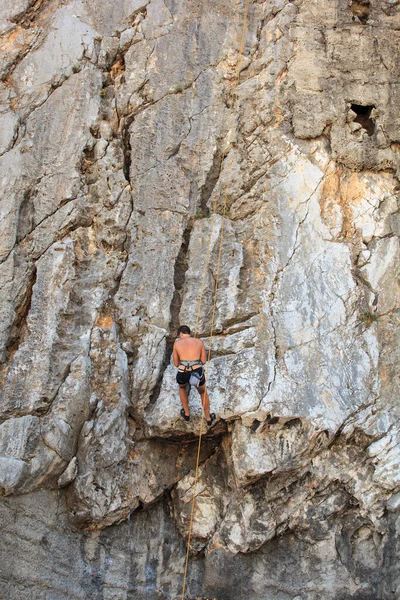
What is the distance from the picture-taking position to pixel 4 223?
934 cm

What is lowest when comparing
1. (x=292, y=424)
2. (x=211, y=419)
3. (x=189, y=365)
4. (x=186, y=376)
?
(x=292, y=424)

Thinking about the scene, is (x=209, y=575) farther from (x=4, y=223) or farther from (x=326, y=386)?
(x=4, y=223)

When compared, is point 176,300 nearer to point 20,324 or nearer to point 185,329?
point 185,329

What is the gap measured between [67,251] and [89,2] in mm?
4274

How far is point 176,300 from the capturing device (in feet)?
29.8

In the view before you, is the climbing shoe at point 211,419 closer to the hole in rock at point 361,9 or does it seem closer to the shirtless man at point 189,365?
the shirtless man at point 189,365

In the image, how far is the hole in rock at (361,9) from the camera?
1034 centimetres

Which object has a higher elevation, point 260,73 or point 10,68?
point 10,68

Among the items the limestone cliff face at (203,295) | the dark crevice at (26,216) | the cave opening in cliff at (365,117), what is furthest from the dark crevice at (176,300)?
the cave opening in cliff at (365,117)

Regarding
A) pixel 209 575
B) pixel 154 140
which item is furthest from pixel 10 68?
pixel 209 575

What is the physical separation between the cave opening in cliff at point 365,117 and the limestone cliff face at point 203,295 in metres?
0.07

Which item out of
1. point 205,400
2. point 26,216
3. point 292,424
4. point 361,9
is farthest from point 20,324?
point 361,9

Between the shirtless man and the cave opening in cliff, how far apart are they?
4015 mm

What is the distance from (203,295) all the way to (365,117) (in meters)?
3.48
